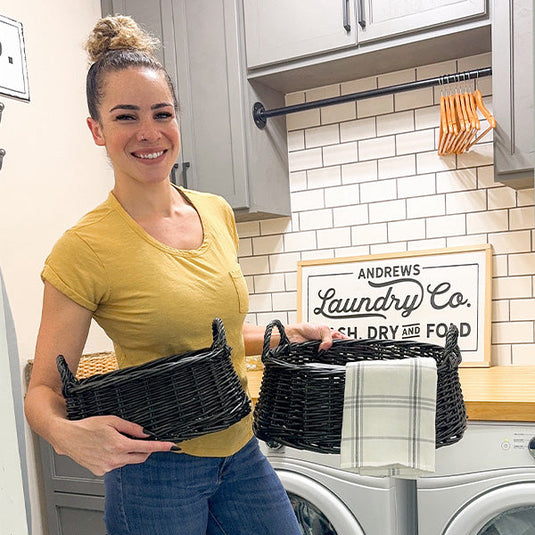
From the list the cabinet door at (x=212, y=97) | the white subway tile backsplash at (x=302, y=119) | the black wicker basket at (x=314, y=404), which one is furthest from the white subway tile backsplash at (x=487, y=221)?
the black wicker basket at (x=314, y=404)

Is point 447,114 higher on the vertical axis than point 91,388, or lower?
higher

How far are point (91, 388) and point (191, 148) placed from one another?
1.77 m

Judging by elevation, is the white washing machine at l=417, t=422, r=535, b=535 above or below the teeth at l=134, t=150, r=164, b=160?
below

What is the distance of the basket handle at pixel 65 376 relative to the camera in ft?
3.30

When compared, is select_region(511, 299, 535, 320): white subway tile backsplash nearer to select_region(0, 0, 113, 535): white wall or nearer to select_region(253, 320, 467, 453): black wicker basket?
select_region(253, 320, 467, 453): black wicker basket

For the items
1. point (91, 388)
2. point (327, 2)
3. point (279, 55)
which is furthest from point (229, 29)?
point (91, 388)

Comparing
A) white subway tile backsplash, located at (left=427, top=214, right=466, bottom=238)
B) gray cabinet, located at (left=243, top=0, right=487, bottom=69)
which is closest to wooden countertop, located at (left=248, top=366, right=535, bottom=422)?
white subway tile backsplash, located at (left=427, top=214, right=466, bottom=238)

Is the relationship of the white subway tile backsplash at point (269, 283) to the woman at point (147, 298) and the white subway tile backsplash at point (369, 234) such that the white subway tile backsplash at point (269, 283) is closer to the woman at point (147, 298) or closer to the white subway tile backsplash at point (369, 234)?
the white subway tile backsplash at point (369, 234)

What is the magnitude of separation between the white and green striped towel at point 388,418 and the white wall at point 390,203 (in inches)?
55.1

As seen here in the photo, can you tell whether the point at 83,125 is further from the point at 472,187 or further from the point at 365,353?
the point at 365,353

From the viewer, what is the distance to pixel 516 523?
182cm

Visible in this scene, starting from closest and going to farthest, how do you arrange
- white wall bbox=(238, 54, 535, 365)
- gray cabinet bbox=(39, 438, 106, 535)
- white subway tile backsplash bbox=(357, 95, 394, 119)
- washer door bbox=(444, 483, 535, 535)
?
washer door bbox=(444, 483, 535, 535) → gray cabinet bbox=(39, 438, 106, 535) → white wall bbox=(238, 54, 535, 365) → white subway tile backsplash bbox=(357, 95, 394, 119)

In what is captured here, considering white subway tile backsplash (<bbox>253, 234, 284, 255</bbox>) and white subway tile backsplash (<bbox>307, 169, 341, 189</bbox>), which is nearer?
white subway tile backsplash (<bbox>307, 169, 341, 189</bbox>)

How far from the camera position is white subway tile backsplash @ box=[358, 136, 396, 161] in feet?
8.57
